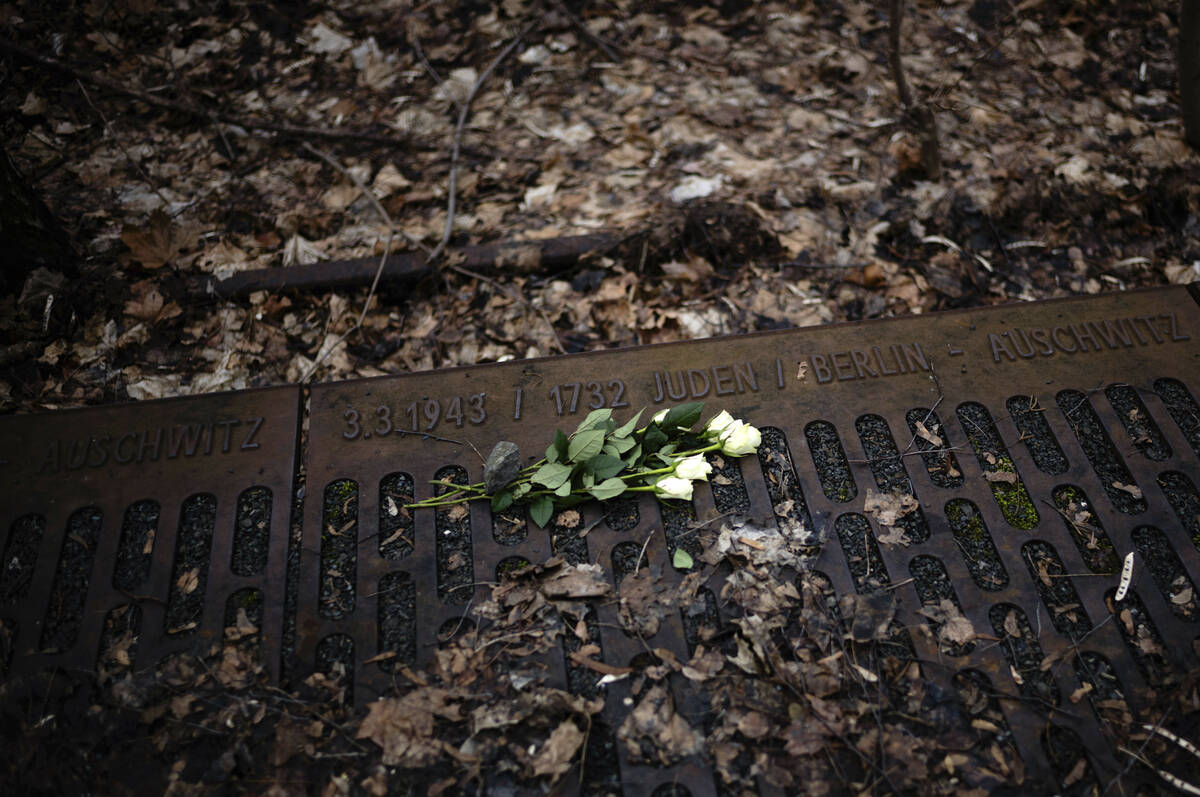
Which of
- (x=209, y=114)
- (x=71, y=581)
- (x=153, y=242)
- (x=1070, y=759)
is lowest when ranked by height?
(x=1070, y=759)

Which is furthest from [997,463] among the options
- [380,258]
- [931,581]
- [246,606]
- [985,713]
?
[380,258]

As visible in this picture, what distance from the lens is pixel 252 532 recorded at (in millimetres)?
1960

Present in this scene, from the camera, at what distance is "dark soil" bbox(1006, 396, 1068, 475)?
202 cm

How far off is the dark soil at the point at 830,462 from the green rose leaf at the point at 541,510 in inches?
27.5

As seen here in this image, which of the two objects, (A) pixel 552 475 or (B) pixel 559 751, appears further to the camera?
(A) pixel 552 475

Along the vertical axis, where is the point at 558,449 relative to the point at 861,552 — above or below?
above

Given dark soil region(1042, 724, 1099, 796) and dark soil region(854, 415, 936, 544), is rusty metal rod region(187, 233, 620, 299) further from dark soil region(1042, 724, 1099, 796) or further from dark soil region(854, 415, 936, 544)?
dark soil region(1042, 724, 1099, 796)

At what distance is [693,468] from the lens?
196cm

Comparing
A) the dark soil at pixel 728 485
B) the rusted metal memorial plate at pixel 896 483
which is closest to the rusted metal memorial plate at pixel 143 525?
the rusted metal memorial plate at pixel 896 483

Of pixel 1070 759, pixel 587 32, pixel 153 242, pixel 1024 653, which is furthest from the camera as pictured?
pixel 587 32

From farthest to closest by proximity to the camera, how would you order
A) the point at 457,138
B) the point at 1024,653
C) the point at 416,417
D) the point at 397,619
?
the point at 457,138
the point at 416,417
the point at 397,619
the point at 1024,653

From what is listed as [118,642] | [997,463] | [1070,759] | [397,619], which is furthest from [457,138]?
[1070,759]

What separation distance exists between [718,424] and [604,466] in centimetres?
33

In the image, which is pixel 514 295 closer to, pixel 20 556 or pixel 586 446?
pixel 586 446
